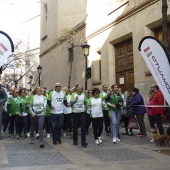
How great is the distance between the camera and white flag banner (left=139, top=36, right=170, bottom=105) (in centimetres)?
428

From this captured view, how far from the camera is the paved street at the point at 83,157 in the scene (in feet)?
19.9

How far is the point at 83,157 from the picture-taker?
23.1ft

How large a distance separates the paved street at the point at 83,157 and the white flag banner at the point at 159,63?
7.69 feet

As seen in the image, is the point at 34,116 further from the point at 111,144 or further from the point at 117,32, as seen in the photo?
the point at 117,32

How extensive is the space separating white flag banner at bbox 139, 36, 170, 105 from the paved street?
2.34 m

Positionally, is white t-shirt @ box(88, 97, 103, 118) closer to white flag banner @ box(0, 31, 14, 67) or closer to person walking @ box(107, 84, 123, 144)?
person walking @ box(107, 84, 123, 144)

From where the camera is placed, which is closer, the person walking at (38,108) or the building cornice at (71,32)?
the person walking at (38,108)

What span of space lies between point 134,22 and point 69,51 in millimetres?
9925

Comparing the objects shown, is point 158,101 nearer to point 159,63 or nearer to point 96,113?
point 96,113

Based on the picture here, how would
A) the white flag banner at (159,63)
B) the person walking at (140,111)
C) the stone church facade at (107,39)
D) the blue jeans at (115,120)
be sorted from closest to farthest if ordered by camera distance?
the white flag banner at (159,63), the blue jeans at (115,120), the person walking at (140,111), the stone church facade at (107,39)

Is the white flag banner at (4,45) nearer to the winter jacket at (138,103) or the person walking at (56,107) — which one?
the person walking at (56,107)

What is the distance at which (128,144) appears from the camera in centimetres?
909

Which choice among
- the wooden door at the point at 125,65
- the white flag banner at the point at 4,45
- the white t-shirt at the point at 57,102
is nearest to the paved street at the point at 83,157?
the white t-shirt at the point at 57,102

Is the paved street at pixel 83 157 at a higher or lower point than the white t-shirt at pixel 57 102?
lower
